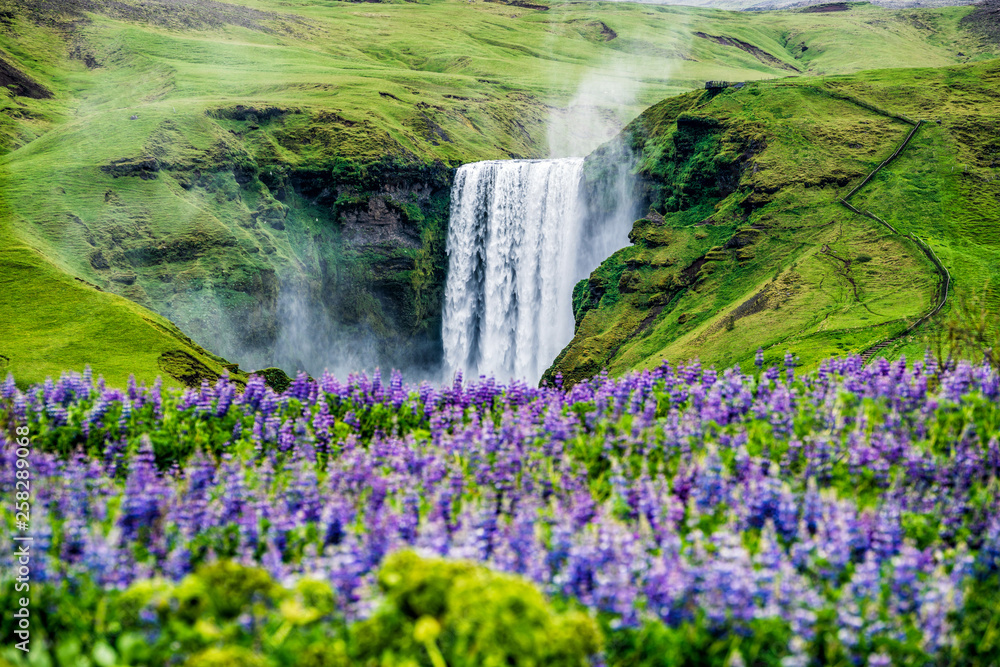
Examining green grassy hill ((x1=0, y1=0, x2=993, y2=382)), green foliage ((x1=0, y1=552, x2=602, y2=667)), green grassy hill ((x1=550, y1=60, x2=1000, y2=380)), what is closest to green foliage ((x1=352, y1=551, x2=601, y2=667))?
green foliage ((x1=0, y1=552, x2=602, y2=667))

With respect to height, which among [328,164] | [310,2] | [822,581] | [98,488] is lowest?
[822,581]

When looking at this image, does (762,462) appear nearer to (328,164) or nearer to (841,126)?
(841,126)

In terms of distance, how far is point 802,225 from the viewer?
31875 millimetres

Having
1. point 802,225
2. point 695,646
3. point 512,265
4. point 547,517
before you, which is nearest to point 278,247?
point 512,265

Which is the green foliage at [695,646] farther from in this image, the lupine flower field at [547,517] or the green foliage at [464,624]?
the green foliage at [464,624]

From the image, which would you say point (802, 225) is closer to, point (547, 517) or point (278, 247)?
point (547, 517)

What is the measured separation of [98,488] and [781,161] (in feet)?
104

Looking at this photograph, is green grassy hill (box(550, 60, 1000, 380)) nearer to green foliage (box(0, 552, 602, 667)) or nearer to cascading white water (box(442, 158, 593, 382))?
cascading white water (box(442, 158, 593, 382))

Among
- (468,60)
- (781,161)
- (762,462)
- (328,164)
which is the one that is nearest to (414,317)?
(328,164)

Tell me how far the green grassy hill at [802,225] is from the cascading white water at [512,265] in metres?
8.69

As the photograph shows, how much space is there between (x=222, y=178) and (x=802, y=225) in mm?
37070

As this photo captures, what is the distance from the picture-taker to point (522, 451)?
9.89 metres

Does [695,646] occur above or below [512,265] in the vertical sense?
below

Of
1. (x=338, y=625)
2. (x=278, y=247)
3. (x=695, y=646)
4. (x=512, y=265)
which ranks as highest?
(x=278, y=247)
